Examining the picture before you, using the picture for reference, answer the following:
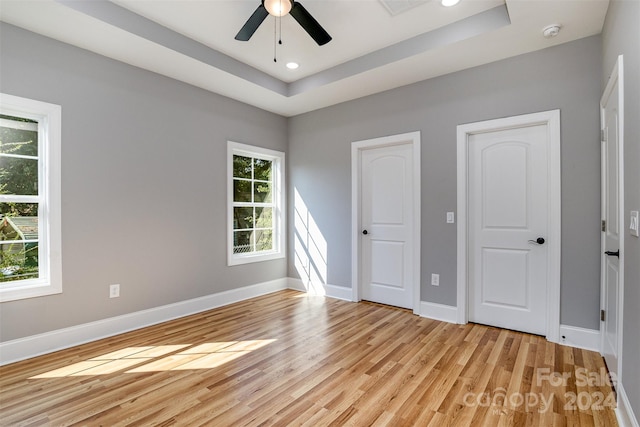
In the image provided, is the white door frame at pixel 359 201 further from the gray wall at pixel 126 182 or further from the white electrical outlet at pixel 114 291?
the white electrical outlet at pixel 114 291

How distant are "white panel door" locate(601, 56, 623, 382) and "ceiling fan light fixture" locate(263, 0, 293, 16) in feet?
7.01

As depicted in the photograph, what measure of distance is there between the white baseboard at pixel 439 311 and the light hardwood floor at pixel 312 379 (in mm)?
121

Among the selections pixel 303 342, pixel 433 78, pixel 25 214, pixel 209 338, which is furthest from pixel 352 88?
pixel 25 214

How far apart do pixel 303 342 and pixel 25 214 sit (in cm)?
262

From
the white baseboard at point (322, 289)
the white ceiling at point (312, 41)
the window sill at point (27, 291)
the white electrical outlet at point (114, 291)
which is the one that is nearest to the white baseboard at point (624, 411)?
the white ceiling at point (312, 41)

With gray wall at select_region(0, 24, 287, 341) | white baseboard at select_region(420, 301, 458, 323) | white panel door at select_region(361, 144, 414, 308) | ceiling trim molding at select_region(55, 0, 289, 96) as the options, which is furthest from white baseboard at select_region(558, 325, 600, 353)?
ceiling trim molding at select_region(55, 0, 289, 96)

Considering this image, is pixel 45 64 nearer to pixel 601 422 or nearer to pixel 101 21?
pixel 101 21

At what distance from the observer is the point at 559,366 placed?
2.43 m

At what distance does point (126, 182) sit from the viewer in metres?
3.24

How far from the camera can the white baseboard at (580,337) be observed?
2695 mm

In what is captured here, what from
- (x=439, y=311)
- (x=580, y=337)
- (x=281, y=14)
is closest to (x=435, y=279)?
(x=439, y=311)

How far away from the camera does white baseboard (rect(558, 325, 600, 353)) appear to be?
270 centimetres

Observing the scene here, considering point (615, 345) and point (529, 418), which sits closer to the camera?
point (529, 418)

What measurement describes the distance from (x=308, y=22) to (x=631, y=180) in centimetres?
224
